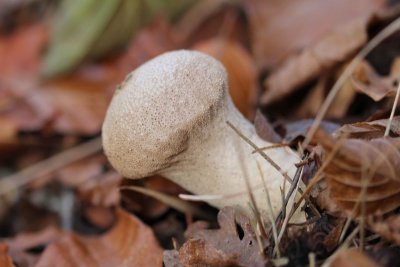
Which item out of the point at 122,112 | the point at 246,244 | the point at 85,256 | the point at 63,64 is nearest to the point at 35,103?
the point at 63,64

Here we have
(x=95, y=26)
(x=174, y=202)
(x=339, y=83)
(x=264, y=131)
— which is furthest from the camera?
(x=95, y=26)

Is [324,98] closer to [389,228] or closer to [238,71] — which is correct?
[238,71]

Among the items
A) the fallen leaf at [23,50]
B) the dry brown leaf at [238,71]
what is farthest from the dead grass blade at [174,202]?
the fallen leaf at [23,50]

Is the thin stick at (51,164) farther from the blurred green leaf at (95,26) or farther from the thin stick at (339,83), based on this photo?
the thin stick at (339,83)

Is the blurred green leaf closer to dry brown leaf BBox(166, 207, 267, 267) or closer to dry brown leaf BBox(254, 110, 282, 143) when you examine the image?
dry brown leaf BBox(254, 110, 282, 143)

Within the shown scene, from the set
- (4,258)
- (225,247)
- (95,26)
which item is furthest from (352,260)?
(95,26)

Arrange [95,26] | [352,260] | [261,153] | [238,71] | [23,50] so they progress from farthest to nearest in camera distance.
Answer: [23,50], [95,26], [238,71], [261,153], [352,260]

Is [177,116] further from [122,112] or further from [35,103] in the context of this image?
[35,103]
